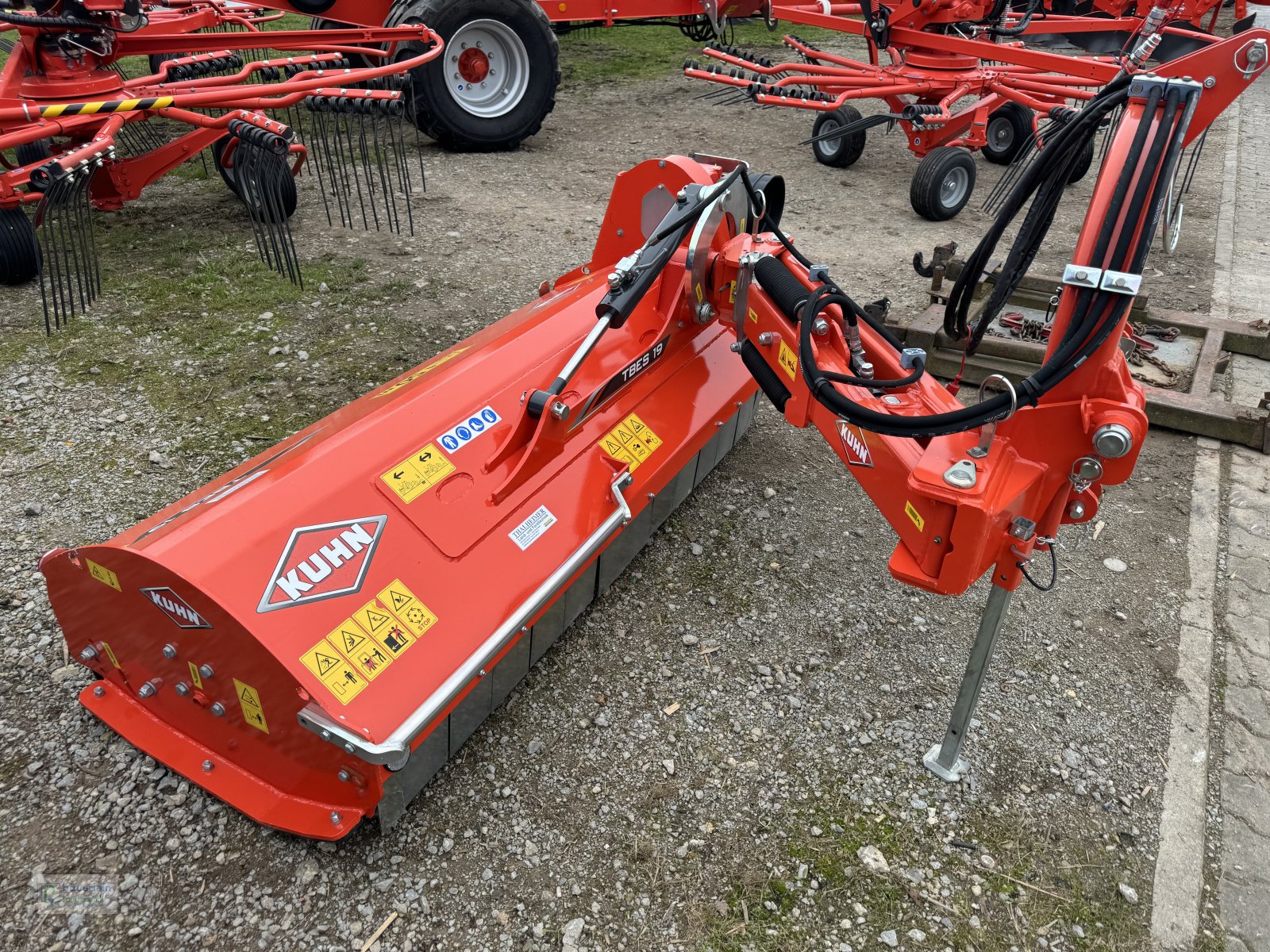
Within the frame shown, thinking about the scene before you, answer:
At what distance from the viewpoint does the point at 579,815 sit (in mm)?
2295

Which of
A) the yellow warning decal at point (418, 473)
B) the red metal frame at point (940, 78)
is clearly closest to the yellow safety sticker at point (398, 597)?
the yellow warning decal at point (418, 473)

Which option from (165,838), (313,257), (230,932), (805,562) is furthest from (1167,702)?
(313,257)

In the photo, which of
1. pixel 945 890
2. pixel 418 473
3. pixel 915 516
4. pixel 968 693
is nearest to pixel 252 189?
pixel 418 473

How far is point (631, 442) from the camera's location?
2.91 metres

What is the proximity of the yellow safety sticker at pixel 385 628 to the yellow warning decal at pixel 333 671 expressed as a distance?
0.32 feet

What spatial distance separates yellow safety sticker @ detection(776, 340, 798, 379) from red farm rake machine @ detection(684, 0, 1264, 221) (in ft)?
14.5

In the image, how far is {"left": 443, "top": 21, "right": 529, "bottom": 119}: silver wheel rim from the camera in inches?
266

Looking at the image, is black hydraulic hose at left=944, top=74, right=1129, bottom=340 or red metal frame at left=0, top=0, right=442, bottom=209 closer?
black hydraulic hose at left=944, top=74, right=1129, bottom=340

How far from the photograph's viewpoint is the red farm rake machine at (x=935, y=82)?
253 inches

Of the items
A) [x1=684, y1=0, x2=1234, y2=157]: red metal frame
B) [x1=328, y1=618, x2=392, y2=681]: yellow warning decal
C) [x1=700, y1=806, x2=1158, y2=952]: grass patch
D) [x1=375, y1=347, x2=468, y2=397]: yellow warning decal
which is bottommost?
[x1=700, y1=806, x2=1158, y2=952]: grass patch

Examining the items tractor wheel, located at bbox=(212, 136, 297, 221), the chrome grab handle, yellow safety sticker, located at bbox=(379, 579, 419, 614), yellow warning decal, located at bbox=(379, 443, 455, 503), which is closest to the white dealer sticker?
the chrome grab handle

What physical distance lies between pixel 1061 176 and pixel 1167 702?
1.72 metres

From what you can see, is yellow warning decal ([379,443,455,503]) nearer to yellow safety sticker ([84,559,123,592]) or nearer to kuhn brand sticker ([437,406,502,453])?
kuhn brand sticker ([437,406,502,453])

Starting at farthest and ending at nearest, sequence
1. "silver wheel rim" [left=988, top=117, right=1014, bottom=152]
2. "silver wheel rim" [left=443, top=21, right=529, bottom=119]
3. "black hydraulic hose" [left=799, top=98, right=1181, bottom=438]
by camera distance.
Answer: "silver wheel rim" [left=988, top=117, right=1014, bottom=152]
"silver wheel rim" [left=443, top=21, right=529, bottom=119]
"black hydraulic hose" [left=799, top=98, right=1181, bottom=438]
